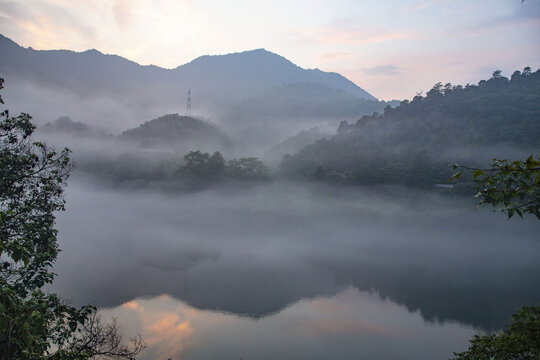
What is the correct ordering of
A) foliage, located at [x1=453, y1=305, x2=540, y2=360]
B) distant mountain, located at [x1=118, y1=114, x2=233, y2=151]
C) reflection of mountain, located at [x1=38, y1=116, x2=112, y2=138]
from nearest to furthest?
foliage, located at [x1=453, y1=305, x2=540, y2=360]
distant mountain, located at [x1=118, y1=114, x2=233, y2=151]
reflection of mountain, located at [x1=38, y1=116, x2=112, y2=138]

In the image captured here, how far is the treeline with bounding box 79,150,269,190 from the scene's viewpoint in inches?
2371

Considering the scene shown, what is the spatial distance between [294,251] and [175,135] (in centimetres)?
5932

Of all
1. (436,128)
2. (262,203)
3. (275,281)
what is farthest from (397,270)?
(436,128)

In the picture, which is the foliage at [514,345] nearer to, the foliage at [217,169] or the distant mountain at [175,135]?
the foliage at [217,169]

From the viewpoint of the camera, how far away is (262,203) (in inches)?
2331

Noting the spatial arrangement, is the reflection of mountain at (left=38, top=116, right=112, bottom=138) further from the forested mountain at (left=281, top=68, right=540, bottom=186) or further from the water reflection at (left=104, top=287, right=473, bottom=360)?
the water reflection at (left=104, top=287, right=473, bottom=360)

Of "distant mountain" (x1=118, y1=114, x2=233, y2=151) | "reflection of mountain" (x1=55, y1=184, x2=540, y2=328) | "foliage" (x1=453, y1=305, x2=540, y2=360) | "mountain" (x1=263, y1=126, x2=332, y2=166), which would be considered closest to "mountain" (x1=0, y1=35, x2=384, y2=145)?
"distant mountain" (x1=118, y1=114, x2=233, y2=151)

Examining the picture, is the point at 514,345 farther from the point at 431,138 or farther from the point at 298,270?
the point at 431,138

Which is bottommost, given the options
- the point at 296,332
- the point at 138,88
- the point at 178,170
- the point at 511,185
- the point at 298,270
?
the point at 296,332

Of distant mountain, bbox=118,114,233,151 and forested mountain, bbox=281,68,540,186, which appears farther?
distant mountain, bbox=118,114,233,151

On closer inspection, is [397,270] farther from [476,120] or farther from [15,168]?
[476,120]

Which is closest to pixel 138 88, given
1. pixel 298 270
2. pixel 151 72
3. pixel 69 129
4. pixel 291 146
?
pixel 151 72

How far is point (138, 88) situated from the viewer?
15612cm

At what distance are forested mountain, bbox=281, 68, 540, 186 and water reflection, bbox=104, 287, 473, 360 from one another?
125 feet
